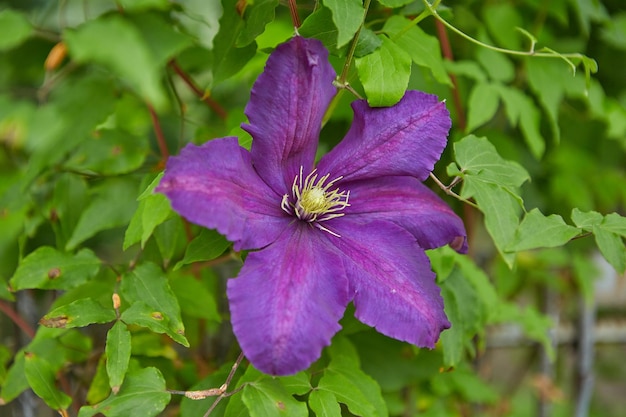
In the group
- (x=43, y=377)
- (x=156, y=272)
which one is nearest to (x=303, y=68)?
(x=156, y=272)

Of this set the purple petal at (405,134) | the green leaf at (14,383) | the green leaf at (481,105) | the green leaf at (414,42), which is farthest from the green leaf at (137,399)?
the green leaf at (481,105)

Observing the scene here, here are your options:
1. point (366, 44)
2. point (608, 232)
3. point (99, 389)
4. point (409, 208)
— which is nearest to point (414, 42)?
point (366, 44)

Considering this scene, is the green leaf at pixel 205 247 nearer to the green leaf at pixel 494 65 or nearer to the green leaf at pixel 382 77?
the green leaf at pixel 382 77

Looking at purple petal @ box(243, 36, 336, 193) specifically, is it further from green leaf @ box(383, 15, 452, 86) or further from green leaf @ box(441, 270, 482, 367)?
green leaf @ box(441, 270, 482, 367)

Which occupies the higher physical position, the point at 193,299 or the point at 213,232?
the point at 213,232

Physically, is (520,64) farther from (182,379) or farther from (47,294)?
(47,294)

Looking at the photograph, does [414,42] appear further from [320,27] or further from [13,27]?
[13,27]
